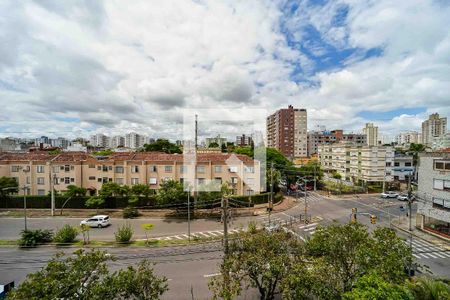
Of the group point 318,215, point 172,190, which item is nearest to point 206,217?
point 172,190

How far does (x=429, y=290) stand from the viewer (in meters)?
9.33

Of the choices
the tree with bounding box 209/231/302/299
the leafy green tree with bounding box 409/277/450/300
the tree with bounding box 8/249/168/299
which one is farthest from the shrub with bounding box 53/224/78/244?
the leafy green tree with bounding box 409/277/450/300

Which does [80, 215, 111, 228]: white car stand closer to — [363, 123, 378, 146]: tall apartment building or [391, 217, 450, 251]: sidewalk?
[391, 217, 450, 251]: sidewalk

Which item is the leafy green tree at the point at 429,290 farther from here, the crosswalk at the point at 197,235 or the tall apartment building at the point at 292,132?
the tall apartment building at the point at 292,132

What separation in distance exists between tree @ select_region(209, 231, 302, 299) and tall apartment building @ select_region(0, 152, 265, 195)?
92.5 ft

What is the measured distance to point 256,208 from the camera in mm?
40094

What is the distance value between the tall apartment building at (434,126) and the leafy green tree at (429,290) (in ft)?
567

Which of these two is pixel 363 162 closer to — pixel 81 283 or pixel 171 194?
pixel 171 194

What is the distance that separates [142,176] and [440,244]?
41331 mm

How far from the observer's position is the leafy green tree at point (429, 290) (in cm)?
890

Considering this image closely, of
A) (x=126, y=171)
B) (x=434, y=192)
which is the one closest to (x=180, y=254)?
(x=126, y=171)

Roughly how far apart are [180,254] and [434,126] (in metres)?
182

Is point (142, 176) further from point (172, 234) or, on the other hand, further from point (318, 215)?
point (318, 215)

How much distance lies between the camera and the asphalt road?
716 inches
